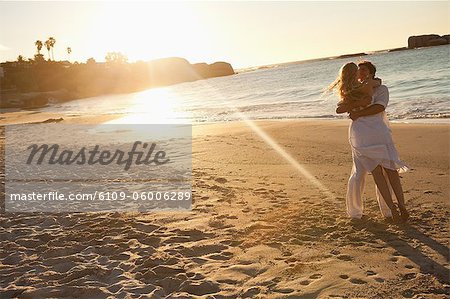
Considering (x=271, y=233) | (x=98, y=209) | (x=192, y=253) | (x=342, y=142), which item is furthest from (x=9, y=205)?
(x=342, y=142)

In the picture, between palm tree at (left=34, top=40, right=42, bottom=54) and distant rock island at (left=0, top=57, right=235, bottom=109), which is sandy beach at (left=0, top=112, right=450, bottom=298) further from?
palm tree at (left=34, top=40, right=42, bottom=54)

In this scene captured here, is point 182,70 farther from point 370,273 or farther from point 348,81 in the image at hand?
point 370,273

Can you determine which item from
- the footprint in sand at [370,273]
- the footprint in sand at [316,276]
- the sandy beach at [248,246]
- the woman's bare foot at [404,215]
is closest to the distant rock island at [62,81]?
the sandy beach at [248,246]

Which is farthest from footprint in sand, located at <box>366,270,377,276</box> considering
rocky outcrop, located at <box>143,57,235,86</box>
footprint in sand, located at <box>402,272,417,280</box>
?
rocky outcrop, located at <box>143,57,235,86</box>

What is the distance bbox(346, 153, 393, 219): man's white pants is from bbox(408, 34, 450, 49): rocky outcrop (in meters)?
151

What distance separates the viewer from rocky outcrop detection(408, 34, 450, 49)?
135325mm

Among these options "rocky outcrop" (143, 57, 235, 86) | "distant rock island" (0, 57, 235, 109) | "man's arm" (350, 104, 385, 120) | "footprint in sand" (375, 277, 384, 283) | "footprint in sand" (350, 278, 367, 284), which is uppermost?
"rocky outcrop" (143, 57, 235, 86)

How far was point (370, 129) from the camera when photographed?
17.1 ft

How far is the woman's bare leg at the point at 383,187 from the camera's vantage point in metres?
5.36

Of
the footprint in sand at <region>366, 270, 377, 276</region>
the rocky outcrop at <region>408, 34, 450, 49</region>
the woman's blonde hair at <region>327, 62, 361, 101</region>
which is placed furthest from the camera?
the rocky outcrop at <region>408, 34, 450, 49</region>

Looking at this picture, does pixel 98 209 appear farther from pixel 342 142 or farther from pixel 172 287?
pixel 342 142

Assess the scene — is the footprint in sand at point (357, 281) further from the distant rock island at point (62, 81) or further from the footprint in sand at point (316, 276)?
the distant rock island at point (62, 81)

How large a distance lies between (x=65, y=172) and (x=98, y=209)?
3.74m

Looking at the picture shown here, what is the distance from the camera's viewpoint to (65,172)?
10336 millimetres
